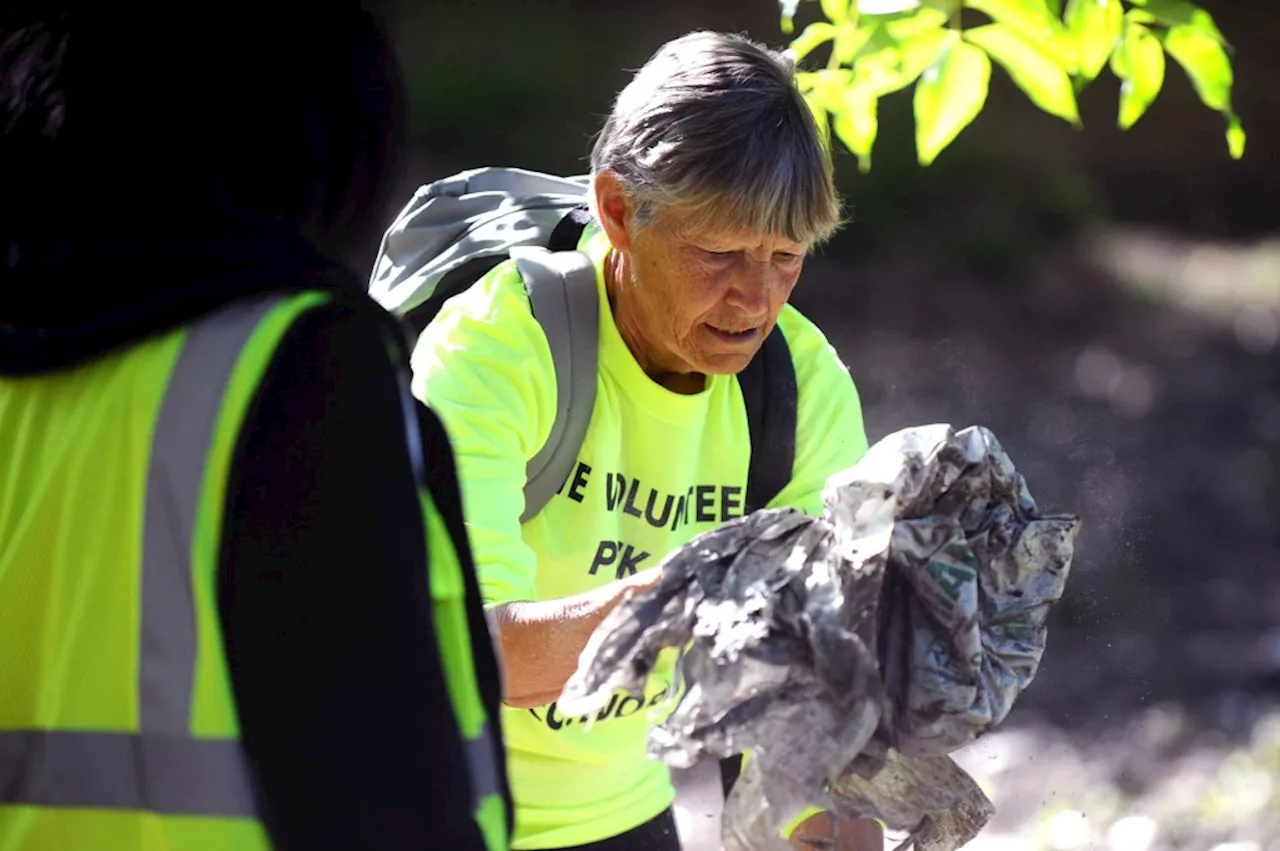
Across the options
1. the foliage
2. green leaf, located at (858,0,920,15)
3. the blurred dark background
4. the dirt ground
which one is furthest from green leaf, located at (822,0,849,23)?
the blurred dark background

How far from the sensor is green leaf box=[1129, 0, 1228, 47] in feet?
6.99

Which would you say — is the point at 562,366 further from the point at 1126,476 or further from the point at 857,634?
the point at 1126,476

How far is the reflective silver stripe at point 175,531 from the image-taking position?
41.9 inches

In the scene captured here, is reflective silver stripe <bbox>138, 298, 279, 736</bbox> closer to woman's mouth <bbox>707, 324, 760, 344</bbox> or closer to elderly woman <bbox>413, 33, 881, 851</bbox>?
elderly woman <bbox>413, 33, 881, 851</bbox>

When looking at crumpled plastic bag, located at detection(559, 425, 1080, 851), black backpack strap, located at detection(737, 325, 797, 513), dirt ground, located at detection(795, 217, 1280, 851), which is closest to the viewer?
crumpled plastic bag, located at detection(559, 425, 1080, 851)

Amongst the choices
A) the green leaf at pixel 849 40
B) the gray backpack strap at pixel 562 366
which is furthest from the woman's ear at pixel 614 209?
the green leaf at pixel 849 40

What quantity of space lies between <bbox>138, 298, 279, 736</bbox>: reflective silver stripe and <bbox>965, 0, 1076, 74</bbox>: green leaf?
1.36 metres

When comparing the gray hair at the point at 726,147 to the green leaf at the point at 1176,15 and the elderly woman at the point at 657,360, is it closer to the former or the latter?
the elderly woman at the point at 657,360

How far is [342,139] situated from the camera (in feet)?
3.83

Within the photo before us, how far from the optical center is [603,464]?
218 centimetres

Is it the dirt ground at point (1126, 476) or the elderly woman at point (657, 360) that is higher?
the elderly woman at point (657, 360)

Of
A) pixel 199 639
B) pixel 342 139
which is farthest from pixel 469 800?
pixel 342 139

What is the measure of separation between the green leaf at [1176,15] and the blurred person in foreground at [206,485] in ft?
4.28

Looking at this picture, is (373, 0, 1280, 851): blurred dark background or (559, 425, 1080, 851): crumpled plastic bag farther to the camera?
(373, 0, 1280, 851): blurred dark background
